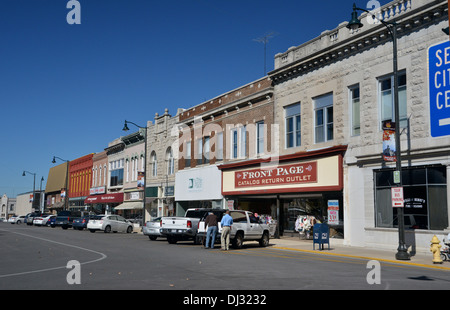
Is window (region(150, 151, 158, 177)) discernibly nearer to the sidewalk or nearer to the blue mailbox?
the sidewalk

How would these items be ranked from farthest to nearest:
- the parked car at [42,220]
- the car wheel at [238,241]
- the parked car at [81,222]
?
the parked car at [42,220], the parked car at [81,222], the car wheel at [238,241]

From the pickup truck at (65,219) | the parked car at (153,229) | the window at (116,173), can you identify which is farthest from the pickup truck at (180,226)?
the window at (116,173)

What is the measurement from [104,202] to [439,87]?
45.7 m

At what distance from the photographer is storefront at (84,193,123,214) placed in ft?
178

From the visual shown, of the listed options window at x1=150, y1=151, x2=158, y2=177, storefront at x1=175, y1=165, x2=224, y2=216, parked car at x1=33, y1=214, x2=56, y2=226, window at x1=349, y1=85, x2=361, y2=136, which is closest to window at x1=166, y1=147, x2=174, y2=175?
storefront at x1=175, y1=165, x2=224, y2=216

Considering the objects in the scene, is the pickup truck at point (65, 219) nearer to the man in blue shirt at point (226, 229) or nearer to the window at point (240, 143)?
the window at point (240, 143)

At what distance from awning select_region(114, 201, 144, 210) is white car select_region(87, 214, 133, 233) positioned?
941cm

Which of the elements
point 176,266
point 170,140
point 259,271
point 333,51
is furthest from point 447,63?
point 170,140

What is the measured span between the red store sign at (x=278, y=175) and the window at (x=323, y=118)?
5.23 feet

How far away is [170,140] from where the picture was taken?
4344cm

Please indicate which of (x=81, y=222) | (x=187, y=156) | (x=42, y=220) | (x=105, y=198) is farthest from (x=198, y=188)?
(x=42, y=220)

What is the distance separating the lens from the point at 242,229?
22.0 meters

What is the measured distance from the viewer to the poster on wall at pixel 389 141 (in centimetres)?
→ 1895
